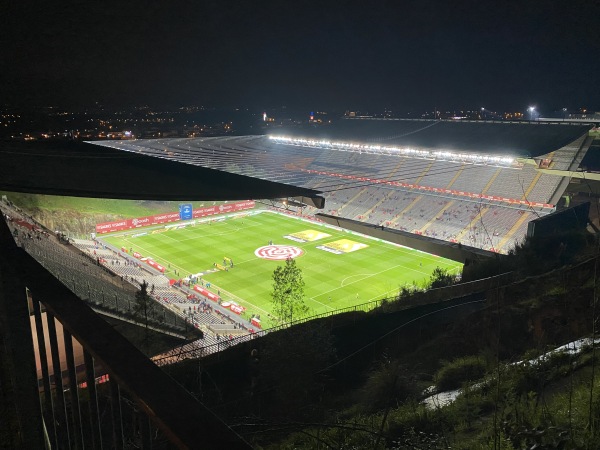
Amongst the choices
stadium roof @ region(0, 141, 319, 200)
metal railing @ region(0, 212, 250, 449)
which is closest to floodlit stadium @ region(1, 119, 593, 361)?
stadium roof @ region(0, 141, 319, 200)

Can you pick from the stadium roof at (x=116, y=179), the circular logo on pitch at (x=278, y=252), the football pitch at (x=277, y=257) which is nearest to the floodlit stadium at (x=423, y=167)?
the football pitch at (x=277, y=257)

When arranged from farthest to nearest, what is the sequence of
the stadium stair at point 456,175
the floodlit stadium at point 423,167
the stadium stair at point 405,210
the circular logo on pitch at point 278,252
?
the stadium stair at point 456,175 < the stadium stair at point 405,210 < the floodlit stadium at point 423,167 < the circular logo on pitch at point 278,252

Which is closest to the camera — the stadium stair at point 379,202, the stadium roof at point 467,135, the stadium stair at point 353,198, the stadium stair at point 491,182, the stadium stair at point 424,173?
the stadium roof at point 467,135

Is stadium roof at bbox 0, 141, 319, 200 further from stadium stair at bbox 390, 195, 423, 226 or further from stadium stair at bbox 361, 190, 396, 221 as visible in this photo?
stadium stair at bbox 361, 190, 396, 221

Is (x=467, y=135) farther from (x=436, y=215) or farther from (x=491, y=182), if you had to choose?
(x=436, y=215)

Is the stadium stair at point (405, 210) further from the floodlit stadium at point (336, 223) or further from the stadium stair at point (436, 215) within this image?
the stadium stair at point (436, 215)

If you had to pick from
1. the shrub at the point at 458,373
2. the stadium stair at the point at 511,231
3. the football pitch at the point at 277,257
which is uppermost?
the shrub at the point at 458,373

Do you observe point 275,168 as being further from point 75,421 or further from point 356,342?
point 75,421
